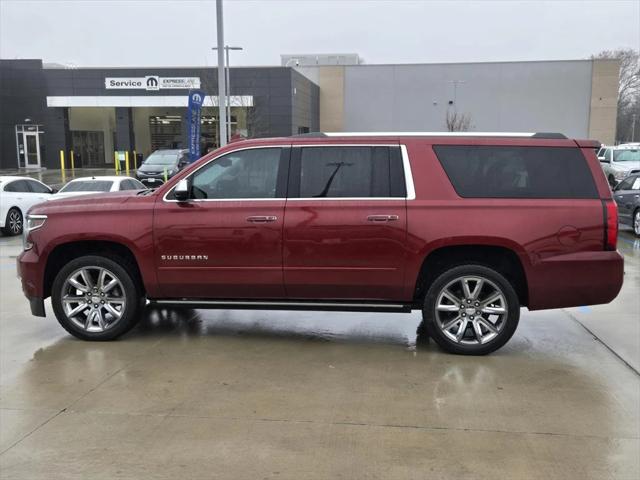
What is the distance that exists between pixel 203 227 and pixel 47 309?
2.85m

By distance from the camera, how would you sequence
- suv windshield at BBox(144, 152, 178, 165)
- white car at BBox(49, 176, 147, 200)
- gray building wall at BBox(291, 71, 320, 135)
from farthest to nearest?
gray building wall at BBox(291, 71, 320, 135), suv windshield at BBox(144, 152, 178, 165), white car at BBox(49, 176, 147, 200)

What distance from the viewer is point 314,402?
4.36 metres

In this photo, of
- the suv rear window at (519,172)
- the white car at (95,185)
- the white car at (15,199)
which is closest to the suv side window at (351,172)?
the suv rear window at (519,172)

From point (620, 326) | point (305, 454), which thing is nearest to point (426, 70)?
point (620, 326)

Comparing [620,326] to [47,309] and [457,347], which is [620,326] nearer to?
[457,347]

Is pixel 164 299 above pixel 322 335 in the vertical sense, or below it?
above

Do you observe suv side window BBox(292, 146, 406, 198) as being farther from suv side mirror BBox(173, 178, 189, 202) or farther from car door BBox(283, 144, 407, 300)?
suv side mirror BBox(173, 178, 189, 202)

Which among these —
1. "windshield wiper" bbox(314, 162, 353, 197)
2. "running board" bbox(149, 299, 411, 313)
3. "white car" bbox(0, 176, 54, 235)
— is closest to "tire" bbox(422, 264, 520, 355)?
"running board" bbox(149, 299, 411, 313)

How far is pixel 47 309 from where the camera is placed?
23.1ft

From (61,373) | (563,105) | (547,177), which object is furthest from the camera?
(563,105)

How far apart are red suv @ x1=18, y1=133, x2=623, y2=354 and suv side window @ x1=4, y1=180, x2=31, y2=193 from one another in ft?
32.6

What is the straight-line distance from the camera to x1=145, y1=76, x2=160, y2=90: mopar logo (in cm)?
3738

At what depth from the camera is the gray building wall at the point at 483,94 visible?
4825 centimetres

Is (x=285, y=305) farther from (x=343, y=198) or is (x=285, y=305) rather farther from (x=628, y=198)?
(x=628, y=198)
